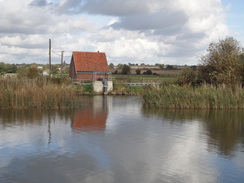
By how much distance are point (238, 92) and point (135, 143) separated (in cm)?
1355

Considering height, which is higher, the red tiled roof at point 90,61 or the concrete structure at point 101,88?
the red tiled roof at point 90,61

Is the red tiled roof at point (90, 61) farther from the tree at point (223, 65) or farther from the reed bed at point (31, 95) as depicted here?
the reed bed at point (31, 95)

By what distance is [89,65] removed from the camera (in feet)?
150

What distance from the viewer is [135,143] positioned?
38.4ft

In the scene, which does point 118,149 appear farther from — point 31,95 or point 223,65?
point 223,65

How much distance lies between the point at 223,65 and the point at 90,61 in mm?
23131

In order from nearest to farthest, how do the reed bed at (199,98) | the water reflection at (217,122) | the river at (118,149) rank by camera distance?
the river at (118,149) → the water reflection at (217,122) → the reed bed at (199,98)

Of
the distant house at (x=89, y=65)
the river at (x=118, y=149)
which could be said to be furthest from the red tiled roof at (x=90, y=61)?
the river at (x=118, y=149)

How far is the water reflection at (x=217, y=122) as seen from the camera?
39.1 feet

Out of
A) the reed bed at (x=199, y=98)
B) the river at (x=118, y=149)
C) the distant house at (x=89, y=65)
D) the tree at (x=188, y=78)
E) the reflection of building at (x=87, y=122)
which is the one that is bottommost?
the river at (x=118, y=149)

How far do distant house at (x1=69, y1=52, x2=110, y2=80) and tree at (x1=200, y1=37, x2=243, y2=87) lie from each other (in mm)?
16181

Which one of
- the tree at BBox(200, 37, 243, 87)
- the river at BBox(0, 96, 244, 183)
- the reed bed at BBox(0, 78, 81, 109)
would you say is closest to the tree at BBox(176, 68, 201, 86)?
the tree at BBox(200, 37, 243, 87)

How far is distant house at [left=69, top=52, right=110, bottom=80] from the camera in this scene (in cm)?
4497

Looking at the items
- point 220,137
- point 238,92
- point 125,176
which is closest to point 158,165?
point 125,176
